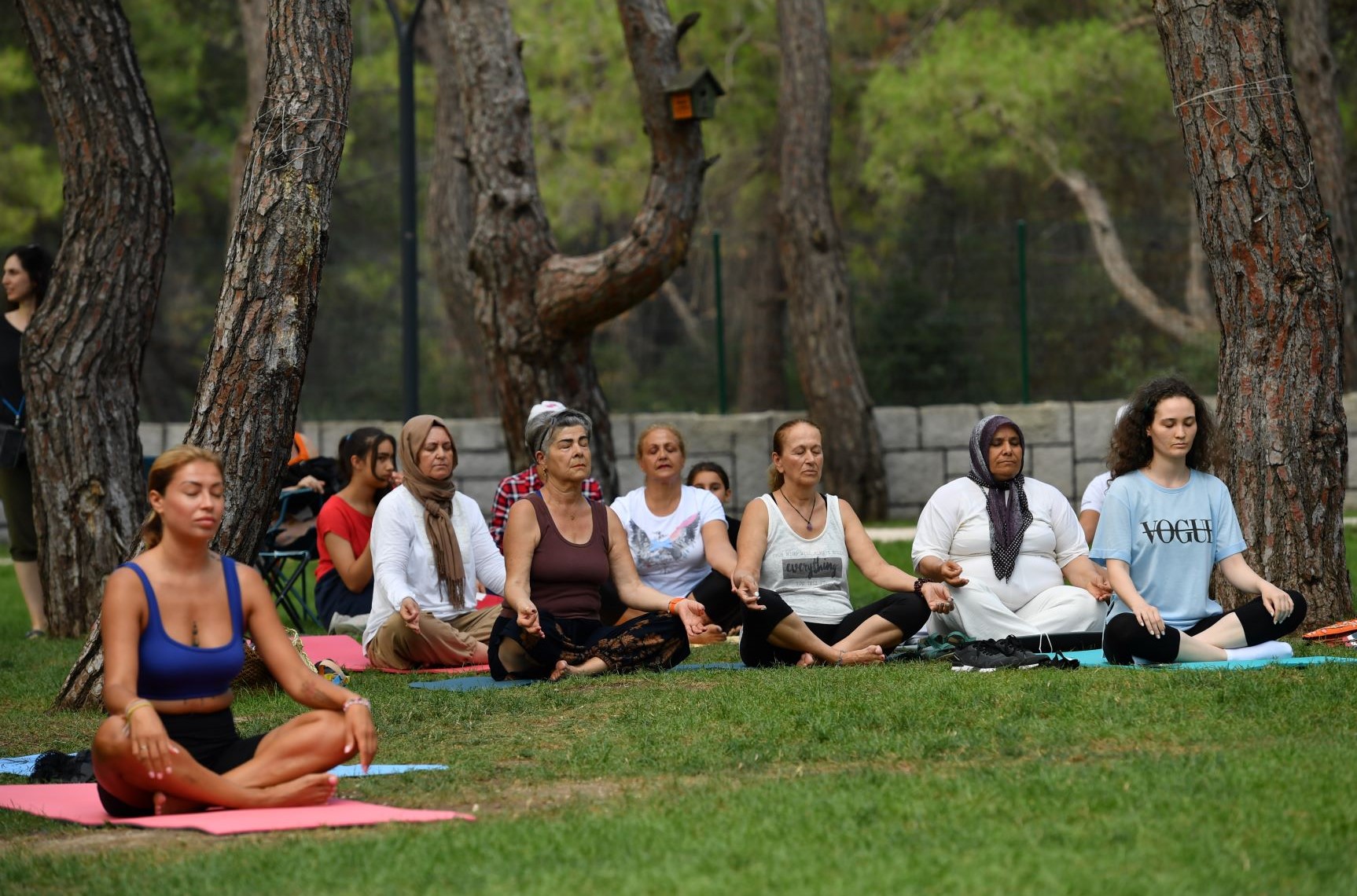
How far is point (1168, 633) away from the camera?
7500 mm

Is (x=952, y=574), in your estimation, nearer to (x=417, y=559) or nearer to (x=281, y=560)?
(x=417, y=559)

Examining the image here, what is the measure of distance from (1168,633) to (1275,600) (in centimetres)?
45

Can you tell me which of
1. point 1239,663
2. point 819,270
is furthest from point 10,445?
point 819,270

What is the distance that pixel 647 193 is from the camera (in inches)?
520

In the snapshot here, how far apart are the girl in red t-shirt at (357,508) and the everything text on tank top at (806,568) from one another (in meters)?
2.36

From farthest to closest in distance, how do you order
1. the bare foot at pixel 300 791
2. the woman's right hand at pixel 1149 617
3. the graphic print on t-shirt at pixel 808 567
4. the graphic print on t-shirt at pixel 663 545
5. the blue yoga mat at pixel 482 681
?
the graphic print on t-shirt at pixel 663 545, the graphic print on t-shirt at pixel 808 567, the blue yoga mat at pixel 482 681, the woman's right hand at pixel 1149 617, the bare foot at pixel 300 791

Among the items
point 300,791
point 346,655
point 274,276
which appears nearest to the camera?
point 300,791

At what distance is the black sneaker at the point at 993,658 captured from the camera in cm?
780

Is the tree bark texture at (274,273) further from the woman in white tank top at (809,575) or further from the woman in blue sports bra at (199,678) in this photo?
the woman in blue sports bra at (199,678)

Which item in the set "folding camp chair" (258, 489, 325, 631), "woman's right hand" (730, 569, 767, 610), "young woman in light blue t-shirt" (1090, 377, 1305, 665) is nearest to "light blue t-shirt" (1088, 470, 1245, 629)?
"young woman in light blue t-shirt" (1090, 377, 1305, 665)

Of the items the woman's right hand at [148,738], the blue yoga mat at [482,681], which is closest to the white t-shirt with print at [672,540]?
the blue yoga mat at [482,681]

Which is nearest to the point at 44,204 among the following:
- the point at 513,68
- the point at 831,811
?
the point at 513,68

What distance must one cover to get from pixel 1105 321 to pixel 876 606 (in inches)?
423

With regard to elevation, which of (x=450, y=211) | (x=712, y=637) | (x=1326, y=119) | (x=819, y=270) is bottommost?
(x=712, y=637)
